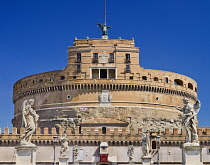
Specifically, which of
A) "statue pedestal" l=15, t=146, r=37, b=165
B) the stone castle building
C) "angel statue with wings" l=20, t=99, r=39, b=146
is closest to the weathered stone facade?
the stone castle building

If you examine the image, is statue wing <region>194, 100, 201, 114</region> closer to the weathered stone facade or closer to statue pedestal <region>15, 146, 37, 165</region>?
statue pedestal <region>15, 146, 37, 165</region>

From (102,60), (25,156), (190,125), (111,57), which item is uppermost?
(111,57)

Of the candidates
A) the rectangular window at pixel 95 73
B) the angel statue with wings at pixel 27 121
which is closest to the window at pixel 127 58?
the rectangular window at pixel 95 73

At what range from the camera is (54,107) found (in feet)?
241

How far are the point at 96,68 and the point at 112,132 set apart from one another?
10882 mm

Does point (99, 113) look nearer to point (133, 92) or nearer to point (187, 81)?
point (133, 92)

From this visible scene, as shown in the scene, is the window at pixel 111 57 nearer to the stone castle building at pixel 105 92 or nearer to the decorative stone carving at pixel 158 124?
the stone castle building at pixel 105 92

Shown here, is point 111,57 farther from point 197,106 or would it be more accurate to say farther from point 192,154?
point 192,154

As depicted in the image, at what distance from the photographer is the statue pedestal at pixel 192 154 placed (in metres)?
19.4

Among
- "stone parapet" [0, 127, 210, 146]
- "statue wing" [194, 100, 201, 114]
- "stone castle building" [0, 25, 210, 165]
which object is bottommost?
"statue wing" [194, 100, 201, 114]

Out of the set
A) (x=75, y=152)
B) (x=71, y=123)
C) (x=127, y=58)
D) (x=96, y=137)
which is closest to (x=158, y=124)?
(x=127, y=58)

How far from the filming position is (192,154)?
19469mm

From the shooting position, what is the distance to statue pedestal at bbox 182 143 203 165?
1941 centimetres

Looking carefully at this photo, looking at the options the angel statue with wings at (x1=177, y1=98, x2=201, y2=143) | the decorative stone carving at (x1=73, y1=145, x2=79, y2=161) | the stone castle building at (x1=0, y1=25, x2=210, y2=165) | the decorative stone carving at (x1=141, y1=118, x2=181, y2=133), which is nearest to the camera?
the angel statue with wings at (x1=177, y1=98, x2=201, y2=143)
